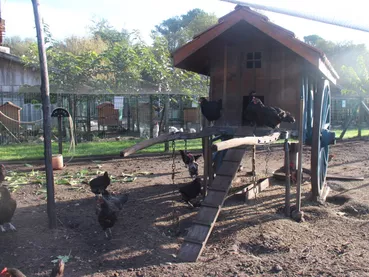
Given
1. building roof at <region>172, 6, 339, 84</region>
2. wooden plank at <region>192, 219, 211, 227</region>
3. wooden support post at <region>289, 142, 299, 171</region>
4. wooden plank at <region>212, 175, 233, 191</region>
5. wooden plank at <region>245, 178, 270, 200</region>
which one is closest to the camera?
wooden plank at <region>192, 219, 211, 227</region>

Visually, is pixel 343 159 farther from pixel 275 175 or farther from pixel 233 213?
pixel 233 213

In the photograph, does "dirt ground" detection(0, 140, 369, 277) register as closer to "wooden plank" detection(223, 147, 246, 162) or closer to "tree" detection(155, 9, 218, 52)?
"wooden plank" detection(223, 147, 246, 162)

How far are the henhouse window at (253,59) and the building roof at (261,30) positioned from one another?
72 cm

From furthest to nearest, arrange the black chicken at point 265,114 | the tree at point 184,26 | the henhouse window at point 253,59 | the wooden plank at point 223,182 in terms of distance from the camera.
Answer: the tree at point 184,26 < the henhouse window at point 253,59 < the black chicken at point 265,114 < the wooden plank at point 223,182

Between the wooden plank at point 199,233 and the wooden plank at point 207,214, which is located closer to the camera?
the wooden plank at point 199,233

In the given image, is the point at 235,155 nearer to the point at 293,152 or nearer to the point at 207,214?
the point at 207,214

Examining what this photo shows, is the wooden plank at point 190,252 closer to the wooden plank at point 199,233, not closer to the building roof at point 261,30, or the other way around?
the wooden plank at point 199,233

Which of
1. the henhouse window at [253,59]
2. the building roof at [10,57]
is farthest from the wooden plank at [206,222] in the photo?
the building roof at [10,57]

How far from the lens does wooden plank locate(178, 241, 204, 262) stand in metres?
4.29

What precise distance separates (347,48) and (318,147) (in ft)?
123

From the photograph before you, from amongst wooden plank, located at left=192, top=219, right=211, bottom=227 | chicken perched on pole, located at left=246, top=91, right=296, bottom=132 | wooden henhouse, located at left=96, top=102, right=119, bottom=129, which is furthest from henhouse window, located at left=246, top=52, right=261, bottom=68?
wooden henhouse, located at left=96, top=102, right=119, bottom=129

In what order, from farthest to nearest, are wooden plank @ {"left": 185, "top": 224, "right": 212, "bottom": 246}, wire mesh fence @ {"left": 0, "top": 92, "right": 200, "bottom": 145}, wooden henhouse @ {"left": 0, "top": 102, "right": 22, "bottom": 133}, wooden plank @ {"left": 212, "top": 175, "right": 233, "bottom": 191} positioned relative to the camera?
wire mesh fence @ {"left": 0, "top": 92, "right": 200, "bottom": 145} → wooden henhouse @ {"left": 0, "top": 102, "right": 22, "bottom": 133} → wooden plank @ {"left": 212, "top": 175, "right": 233, "bottom": 191} → wooden plank @ {"left": 185, "top": 224, "right": 212, "bottom": 246}

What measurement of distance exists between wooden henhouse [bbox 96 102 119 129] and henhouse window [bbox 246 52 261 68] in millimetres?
13943

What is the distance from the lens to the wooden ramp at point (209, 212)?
14.3ft
